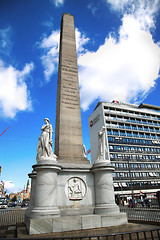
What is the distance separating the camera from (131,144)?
49.0 meters

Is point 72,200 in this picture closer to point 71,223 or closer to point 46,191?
point 71,223

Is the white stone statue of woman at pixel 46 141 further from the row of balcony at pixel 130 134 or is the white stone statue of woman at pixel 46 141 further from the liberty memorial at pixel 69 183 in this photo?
the row of balcony at pixel 130 134

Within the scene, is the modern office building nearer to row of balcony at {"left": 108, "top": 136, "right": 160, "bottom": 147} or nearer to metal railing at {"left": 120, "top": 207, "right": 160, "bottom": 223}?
row of balcony at {"left": 108, "top": 136, "right": 160, "bottom": 147}

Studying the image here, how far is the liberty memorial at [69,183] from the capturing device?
6.37 m

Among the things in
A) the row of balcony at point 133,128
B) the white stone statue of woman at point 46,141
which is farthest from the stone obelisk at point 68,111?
the row of balcony at point 133,128

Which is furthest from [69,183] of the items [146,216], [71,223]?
[146,216]

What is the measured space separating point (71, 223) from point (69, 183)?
1698 millimetres

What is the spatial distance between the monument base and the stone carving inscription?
114 cm

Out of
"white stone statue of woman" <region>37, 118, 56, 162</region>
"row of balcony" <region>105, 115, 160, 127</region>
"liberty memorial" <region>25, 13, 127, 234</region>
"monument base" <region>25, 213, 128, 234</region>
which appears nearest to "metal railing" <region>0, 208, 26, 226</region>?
"liberty memorial" <region>25, 13, 127, 234</region>

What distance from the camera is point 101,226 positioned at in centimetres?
671

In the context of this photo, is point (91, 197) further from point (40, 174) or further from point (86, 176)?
point (40, 174)

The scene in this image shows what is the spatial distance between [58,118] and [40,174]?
3946 mm

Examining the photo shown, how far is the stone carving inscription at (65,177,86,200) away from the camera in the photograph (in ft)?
24.8

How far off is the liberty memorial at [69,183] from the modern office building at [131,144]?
34.9 m
